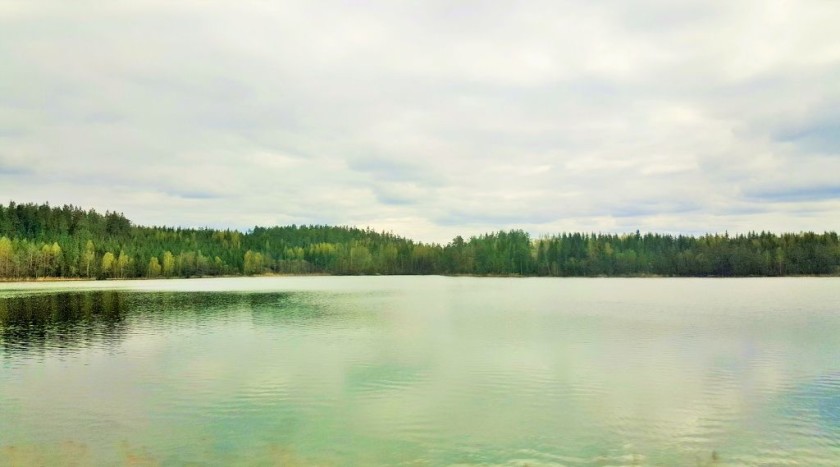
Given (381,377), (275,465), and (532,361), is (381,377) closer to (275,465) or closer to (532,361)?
(532,361)

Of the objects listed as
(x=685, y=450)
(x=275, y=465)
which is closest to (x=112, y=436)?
(x=275, y=465)

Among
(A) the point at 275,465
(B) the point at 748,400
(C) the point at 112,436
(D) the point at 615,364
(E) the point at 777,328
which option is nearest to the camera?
(A) the point at 275,465

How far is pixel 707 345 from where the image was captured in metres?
39.8

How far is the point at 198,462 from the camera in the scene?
56.7 feet

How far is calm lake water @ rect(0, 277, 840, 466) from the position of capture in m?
18.3

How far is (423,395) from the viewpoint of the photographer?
998 inches

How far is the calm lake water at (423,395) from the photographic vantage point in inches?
720

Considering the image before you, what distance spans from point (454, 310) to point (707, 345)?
116 ft

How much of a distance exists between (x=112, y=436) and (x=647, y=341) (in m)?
34.4

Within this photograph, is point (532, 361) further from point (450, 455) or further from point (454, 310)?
point (454, 310)

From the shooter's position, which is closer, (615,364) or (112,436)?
(112,436)

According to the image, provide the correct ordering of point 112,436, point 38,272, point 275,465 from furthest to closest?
point 38,272 → point 112,436 → point 275,465

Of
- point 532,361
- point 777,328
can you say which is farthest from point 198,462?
point 777,328

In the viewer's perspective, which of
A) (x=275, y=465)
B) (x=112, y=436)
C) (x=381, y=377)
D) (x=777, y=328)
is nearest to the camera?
(x=275, y=465)
